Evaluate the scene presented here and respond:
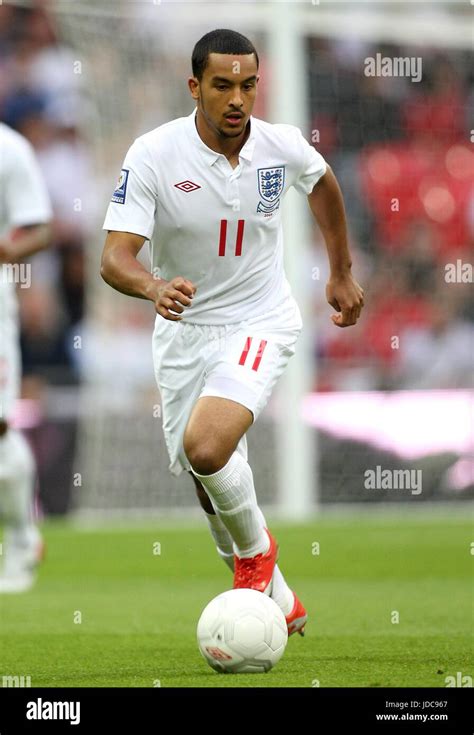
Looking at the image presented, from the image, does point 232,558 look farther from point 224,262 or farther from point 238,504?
point 224,262

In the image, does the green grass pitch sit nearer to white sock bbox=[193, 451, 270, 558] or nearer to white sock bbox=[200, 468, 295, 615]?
white sock bbox=[200, 468, 295, 615]

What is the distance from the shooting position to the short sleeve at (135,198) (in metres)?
5.50

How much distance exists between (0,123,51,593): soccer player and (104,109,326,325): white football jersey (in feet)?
8.40

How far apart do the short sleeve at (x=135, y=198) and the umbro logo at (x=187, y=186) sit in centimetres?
10

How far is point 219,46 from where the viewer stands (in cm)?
547

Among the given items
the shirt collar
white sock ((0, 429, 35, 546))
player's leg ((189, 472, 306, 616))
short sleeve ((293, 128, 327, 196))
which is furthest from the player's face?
white sock ((0, 429, 35, 546))

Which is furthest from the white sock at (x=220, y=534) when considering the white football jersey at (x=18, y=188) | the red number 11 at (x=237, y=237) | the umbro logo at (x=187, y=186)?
the white football jersey at (x=18, y=188)

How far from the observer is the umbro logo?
18.5ft

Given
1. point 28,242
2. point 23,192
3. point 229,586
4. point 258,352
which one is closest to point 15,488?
point 229,586

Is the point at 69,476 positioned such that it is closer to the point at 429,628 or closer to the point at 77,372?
the point at 77,372

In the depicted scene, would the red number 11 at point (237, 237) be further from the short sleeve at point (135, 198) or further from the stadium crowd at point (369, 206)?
the stadium crowd at point (369, 206)

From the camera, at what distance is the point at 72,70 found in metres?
14.6

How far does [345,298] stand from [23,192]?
119 inches

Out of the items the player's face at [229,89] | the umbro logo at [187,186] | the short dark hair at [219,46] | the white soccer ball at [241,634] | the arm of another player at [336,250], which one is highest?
the short dark hair at [219,46]
